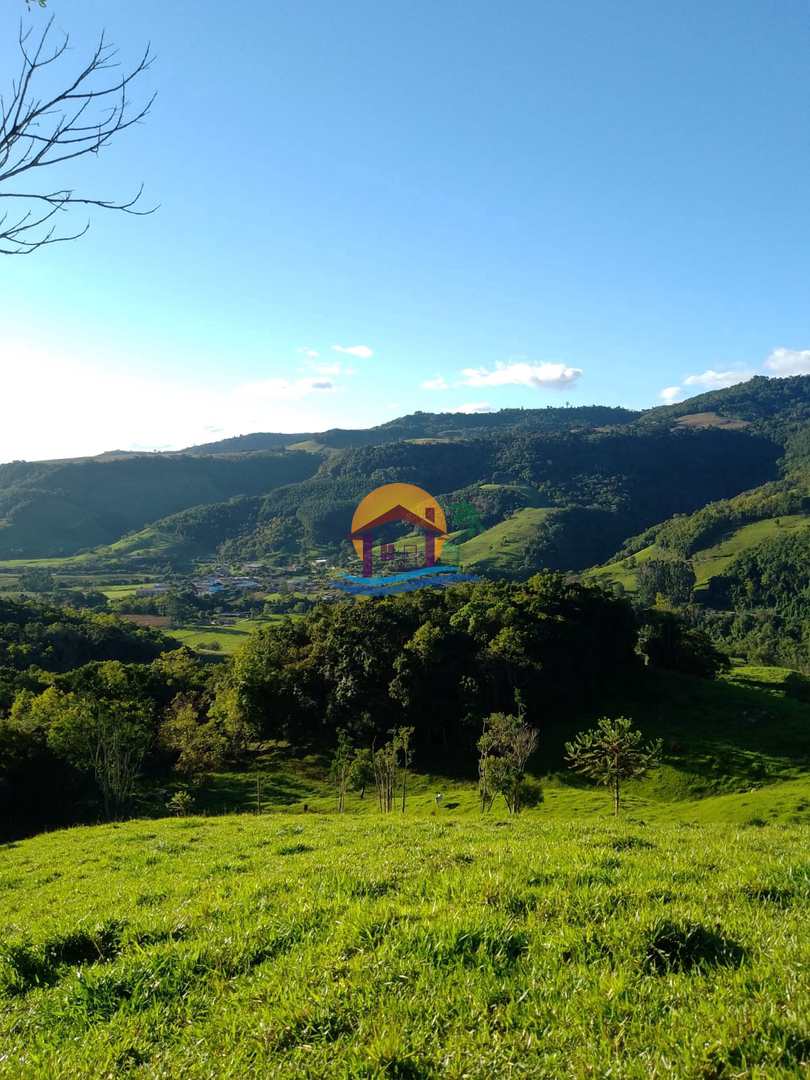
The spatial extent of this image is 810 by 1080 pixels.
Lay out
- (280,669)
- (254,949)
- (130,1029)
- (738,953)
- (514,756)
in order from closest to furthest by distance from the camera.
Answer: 1. (130,1029)
2. (738,953)
3. (254,949)
4. (514,756)
5. (280,669)

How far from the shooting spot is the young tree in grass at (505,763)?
37.5 m

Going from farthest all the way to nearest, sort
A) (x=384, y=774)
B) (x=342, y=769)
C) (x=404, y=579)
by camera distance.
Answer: (x=404, y=579) → (x=384, y=774) → (x=342, y=769)

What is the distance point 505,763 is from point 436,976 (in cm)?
3673

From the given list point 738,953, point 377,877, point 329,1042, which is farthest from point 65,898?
point 738,953

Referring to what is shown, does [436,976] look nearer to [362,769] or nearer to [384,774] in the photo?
[384,774]

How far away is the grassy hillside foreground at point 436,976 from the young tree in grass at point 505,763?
100 ft

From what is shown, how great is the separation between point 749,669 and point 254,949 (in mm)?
87582

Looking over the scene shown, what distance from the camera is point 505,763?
39.7m

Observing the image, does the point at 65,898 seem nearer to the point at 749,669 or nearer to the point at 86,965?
the point at 86,965

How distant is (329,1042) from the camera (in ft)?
14.6

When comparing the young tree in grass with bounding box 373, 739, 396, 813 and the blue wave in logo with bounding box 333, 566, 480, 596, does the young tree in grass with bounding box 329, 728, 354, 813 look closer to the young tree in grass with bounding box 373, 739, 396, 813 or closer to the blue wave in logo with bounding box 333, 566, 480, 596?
the young tree in grass with bounding box 373, 739, 396, 813

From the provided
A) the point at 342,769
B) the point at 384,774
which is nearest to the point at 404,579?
the point at 384,774

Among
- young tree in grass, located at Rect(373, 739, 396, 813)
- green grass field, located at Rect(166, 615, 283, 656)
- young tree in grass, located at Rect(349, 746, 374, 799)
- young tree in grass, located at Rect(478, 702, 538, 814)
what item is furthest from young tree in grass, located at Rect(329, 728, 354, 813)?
green grass field, located at Rect(166, 615, 283, 656)

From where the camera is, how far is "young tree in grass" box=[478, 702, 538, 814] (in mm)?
37500
